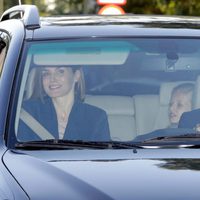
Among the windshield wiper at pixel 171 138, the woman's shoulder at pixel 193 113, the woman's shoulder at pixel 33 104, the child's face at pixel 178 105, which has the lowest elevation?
the windshield wiper at pixel 171 138

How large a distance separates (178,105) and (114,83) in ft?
1.18

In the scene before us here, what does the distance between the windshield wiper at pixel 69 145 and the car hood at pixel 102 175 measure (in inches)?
3.8

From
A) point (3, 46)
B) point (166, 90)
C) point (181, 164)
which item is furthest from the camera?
point (3, 46)

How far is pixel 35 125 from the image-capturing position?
4.92 meters

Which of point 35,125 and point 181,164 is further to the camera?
point 35,125

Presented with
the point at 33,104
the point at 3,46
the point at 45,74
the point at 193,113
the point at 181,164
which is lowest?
the point at 181,164

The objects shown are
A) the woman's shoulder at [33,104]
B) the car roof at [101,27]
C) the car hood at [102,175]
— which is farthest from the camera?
the car roof at [101,27]

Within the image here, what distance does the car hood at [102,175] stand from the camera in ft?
13.3

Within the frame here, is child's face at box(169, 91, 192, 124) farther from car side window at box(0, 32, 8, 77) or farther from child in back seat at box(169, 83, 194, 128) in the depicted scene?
car side window at box(0, 32, 8, 77)

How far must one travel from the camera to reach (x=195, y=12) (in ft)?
94.3

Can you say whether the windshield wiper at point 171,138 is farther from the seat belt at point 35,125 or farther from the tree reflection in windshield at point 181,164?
the seat belt at point 35,125

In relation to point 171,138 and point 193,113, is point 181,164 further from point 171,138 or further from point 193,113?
point 193,113

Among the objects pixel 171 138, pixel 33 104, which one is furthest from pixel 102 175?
pixel 33 104

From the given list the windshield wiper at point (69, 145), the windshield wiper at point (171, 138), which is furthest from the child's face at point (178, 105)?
the windshield wiper at point (69, 145)
